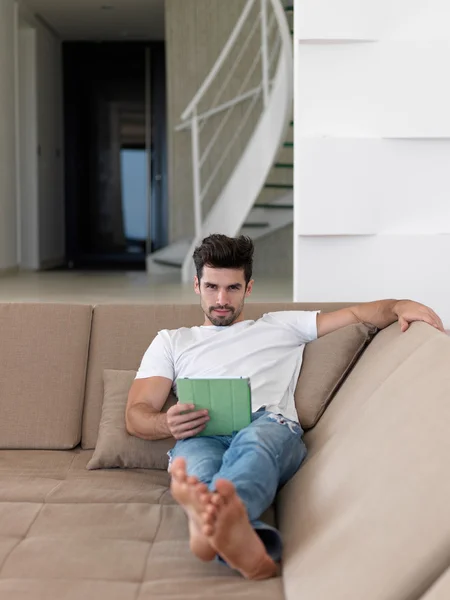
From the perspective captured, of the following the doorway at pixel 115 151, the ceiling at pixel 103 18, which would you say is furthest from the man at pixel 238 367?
the doorway at pixel 115 151

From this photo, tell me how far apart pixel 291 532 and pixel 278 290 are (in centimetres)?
488

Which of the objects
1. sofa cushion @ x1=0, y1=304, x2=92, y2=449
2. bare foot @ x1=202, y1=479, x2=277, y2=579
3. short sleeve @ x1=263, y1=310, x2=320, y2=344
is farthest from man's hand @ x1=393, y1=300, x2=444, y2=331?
sofa cushion @ x1=0, y1=304, x2=92, y2=449

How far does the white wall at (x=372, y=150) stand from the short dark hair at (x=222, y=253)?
1014mm

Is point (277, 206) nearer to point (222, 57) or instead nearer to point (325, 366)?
point (222, 57)

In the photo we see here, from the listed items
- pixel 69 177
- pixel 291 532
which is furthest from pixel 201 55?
pixel 291 532

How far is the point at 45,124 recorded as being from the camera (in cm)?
1050

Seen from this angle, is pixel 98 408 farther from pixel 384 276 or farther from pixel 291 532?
pixel 384 276

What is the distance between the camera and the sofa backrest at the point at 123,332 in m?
2.52

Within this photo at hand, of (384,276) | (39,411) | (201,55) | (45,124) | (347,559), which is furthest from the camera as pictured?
(45,124)

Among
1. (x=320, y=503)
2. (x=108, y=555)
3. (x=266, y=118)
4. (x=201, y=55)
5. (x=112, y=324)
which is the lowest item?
(x=108, y=555)

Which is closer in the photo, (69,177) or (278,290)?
(278,290)

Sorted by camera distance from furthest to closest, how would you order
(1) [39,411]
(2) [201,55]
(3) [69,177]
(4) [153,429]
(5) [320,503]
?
(3) [69,177], (2) [201,55], (1) [39,411], (4) [153,429], (5) [320,503]

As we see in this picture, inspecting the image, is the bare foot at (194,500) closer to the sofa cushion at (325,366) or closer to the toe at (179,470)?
the toe at (179,470)

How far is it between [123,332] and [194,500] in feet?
3.71
